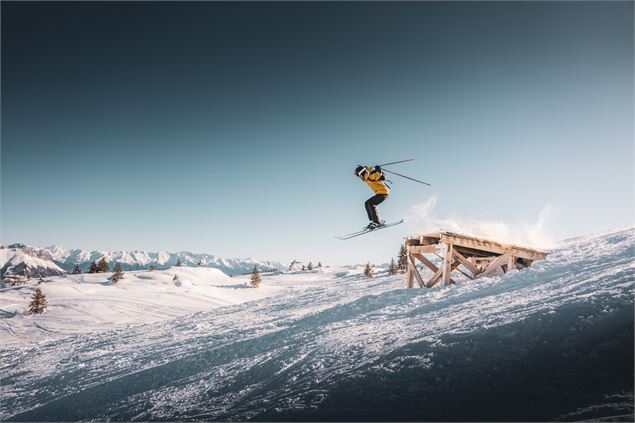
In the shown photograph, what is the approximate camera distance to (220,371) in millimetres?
6973

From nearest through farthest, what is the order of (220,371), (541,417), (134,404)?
1. (541,417)
2. (134,404)
3. (220,371)

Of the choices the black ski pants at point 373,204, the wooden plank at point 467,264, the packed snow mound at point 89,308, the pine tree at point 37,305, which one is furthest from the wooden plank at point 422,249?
the pine tree at point 37,305

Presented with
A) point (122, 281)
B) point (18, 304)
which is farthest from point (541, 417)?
point (122, 281)

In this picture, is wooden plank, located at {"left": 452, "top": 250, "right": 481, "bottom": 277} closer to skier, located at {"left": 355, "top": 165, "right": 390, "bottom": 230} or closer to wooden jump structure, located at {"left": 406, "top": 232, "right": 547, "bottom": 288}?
wooden jump structure, located at {"left": 406, "top": 232, "right": 547, "bottom": 288}

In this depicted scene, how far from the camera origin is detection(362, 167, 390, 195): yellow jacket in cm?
1398

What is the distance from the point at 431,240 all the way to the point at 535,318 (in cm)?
832

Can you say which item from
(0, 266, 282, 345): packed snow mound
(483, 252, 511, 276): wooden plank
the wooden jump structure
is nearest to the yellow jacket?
the wooden jump structure

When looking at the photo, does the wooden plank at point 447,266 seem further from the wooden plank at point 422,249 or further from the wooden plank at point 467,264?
the wooden plank at point 422,249

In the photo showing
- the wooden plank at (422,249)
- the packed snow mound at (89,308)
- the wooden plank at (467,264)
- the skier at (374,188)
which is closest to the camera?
the wooden plank at (467,264)

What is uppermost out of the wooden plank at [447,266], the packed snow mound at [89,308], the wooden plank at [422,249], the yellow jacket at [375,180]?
the yellow jacket at [375,180]

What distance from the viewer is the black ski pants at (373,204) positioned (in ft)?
48.5

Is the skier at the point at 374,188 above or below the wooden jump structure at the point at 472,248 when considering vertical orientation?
above

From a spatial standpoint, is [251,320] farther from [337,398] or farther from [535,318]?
[535,318]

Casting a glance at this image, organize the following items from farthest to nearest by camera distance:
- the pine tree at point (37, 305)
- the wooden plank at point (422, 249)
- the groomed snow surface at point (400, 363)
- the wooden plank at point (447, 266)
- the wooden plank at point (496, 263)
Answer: the pine tree at point (37, 305) < the wooden plank at point (422, 249) < the wooden plank at point (496, 263) < the wooden plank at point (447, 266) < the groomed snow surface at point (400, 363)
